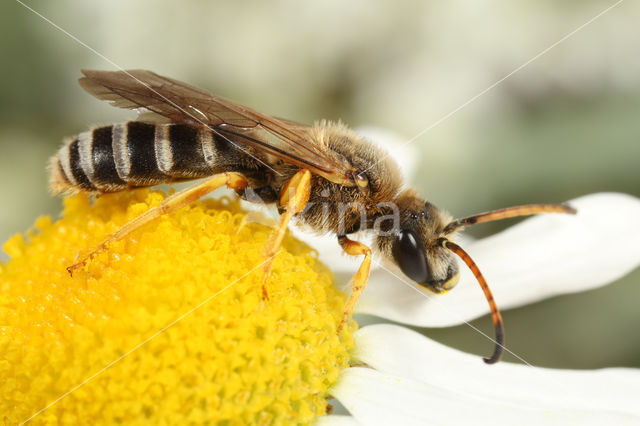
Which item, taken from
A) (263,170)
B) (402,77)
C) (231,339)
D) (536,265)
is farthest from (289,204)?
(402,77)

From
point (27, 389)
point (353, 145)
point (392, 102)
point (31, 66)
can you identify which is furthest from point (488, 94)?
point (27, 389)

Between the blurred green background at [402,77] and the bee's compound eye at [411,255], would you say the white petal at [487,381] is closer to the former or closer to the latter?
the bee's compound eye at [411,255]

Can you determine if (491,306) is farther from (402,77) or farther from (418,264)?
(402,77)

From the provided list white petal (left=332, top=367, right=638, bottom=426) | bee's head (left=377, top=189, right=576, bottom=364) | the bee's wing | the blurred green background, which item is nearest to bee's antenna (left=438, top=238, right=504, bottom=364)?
bee's head (left=377, top=189, right=576, bottom=364)

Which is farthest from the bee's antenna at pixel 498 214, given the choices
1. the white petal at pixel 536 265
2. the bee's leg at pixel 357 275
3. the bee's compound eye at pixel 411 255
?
the white petal at pixel 536 265

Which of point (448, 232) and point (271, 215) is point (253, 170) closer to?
point (271, 215)

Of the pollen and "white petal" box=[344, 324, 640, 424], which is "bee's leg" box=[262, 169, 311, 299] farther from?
"white petal" box=[344, 324, 640, 424]
